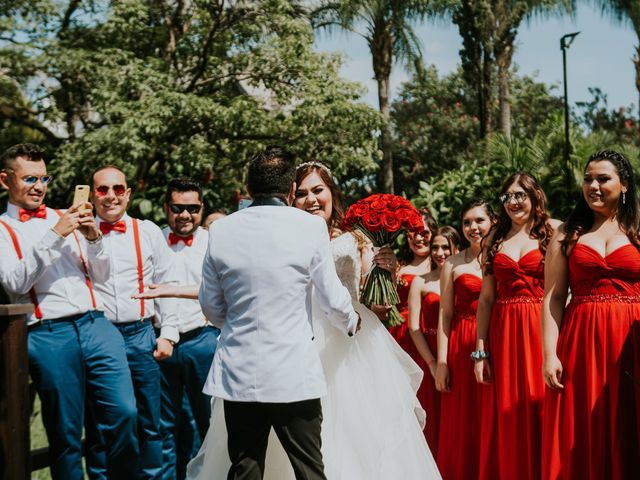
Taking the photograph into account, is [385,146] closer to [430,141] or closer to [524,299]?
[430,141]

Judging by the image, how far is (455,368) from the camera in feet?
22.3

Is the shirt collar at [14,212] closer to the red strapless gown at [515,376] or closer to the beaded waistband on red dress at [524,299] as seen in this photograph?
the red strapless gown at [515,376]

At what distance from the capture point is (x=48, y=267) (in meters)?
4.96

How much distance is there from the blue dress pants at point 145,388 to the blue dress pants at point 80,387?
25 centimetres

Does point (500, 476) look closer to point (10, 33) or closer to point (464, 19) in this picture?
point (10, 33)

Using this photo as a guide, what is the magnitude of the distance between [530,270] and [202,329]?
9.18ft

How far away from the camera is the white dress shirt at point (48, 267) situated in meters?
4.71

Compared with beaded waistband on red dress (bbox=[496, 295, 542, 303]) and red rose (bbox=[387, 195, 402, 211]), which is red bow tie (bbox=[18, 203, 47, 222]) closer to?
red rose (bbox=[387, 195, 402, 211])

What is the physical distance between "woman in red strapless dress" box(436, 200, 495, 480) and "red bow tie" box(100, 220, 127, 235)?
2851 millimetres

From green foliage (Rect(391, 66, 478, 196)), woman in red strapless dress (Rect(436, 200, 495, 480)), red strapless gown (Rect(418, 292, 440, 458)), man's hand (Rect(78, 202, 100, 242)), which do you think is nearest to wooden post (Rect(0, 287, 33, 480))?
man's hand (Rect(78, 202, 100, 242))


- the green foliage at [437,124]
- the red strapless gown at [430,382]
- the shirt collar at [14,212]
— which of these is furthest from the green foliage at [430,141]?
the shirt collar at [14,212]

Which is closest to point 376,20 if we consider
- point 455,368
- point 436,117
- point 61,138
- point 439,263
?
point 61,138

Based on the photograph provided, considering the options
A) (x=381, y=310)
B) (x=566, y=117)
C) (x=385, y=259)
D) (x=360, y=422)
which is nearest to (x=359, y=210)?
(x=385, y=259)

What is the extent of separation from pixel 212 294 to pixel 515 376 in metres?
2.79
